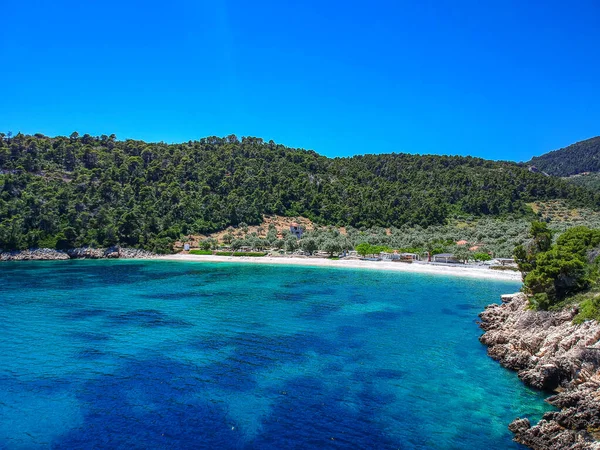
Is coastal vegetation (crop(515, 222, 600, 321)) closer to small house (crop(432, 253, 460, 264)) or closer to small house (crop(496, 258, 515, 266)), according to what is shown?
small house (crop(496, 258, 515, 266))

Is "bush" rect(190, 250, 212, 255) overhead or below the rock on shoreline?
overhead

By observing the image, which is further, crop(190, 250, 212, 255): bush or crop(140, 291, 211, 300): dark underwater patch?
crop(190, 250, 212, 255): bush

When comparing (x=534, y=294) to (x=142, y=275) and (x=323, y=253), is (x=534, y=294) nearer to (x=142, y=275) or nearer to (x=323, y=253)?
(x=142, y=275)

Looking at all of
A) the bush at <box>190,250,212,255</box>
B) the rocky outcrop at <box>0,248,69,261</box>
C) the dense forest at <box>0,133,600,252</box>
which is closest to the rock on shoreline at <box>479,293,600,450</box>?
the bush at <box>190,250,212,255</box>

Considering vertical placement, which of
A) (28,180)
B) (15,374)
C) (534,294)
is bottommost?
(15,374)

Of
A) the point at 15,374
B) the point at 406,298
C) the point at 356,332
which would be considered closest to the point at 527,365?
the point at 356,332

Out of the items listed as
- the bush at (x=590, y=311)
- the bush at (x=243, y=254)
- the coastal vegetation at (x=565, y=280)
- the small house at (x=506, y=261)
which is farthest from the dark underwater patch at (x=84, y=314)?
the small house at (x=506, y=261)

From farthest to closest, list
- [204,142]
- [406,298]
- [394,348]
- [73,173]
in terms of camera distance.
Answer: [204,142] → [73,173] → [406,298] → [394,348]
